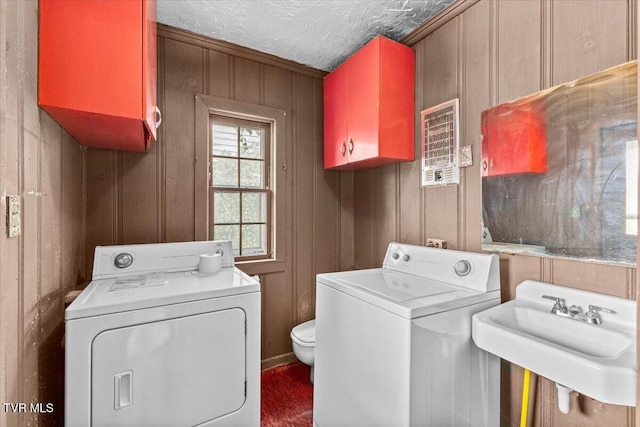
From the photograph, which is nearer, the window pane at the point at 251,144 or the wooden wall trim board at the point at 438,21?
the wooden wall trim board at the point at 438,21

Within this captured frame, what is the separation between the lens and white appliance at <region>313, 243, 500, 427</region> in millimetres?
1221

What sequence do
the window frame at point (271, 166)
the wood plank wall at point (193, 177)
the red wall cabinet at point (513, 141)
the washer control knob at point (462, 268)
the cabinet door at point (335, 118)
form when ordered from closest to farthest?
1. the red wall cabinet at point (513, 141)
2. the washer control knob at point (462, 268)
3. the wood plank wall at point (193, 177)
4. the window frame at point (271, 166)
5. the cabinet door at point (335, 118)

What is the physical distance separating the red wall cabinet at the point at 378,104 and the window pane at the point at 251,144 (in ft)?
2.33

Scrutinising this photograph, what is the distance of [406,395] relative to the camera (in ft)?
3.90

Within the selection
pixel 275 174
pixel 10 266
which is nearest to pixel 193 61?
pixel 275 174

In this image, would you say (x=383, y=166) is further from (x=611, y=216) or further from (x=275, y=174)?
(x=611, y=216)

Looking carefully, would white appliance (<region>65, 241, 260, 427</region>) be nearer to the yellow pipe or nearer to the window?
the window

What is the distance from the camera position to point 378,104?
1954 millimetres

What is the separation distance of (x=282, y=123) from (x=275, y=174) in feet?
1.42

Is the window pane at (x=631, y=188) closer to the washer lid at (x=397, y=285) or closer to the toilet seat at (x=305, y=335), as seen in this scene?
the washer lid at (x=397, y=285)

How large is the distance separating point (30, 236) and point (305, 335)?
1.66m

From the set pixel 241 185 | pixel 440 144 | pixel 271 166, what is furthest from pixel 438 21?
pixel 241 185

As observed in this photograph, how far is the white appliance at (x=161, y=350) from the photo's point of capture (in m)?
1.15

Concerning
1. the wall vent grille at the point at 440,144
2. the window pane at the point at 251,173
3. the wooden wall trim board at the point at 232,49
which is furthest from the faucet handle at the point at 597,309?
the wooden wall trim board at the point at 232,49
